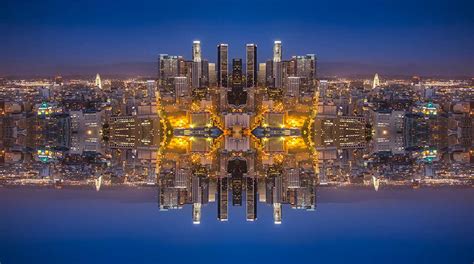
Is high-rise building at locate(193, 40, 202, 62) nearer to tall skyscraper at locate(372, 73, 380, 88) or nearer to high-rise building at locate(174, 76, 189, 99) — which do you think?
high-rise building at locate(174, 76, 189, 99)

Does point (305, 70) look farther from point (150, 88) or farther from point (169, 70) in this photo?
point (150, 88)

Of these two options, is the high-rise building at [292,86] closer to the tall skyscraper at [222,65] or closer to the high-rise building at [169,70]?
the tall skyscraper at [222,65]

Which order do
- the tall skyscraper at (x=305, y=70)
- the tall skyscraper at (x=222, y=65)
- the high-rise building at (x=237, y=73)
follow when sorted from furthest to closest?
1. the tall skyscraper at (x=305, y=70)
2. the tall skyscraper at (x=222, y=65)
3. the high-rise building at (x=237, y=73)

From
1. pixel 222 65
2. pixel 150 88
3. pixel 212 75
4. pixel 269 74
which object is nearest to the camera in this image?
pixel 222 65

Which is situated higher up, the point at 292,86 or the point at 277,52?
the point at 277,52

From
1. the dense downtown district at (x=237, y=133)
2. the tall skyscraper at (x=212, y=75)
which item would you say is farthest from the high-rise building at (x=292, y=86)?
the tall skyscraper at (x=212, y=75)

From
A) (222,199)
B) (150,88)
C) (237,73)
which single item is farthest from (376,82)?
(222,199)

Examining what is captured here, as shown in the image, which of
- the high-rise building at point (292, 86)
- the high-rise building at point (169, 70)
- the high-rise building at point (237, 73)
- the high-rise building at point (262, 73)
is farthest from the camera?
the high-rise building at point (169, 70)
